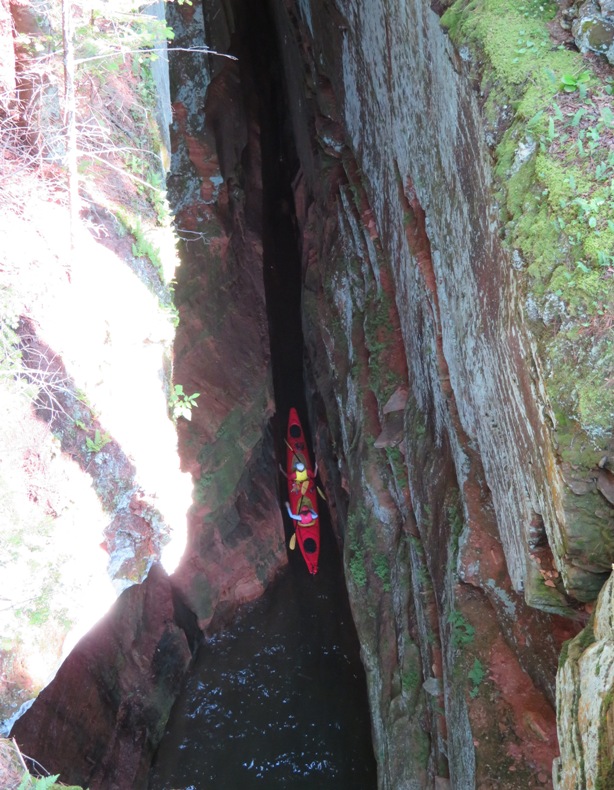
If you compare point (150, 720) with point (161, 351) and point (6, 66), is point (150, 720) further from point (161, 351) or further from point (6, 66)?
point (6, 66)

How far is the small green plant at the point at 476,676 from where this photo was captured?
19.7 ft

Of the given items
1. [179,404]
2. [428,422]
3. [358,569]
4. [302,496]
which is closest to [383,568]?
[358,569]

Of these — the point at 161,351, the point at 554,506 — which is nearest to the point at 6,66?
the point at 161,351

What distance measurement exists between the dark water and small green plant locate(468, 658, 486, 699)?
15.1 feet

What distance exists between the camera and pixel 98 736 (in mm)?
9102

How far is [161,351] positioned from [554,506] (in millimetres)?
3813

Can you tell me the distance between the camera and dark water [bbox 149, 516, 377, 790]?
9.71 metres

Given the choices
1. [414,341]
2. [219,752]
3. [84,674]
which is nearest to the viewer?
[414,341]

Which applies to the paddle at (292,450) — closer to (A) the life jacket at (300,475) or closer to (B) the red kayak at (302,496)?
(B) the red kayak at (302,496)

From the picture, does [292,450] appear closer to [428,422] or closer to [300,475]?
[300,475]

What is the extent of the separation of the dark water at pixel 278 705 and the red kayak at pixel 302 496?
624mm

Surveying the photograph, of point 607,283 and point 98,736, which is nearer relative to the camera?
point 607,283

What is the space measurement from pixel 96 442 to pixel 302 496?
287 inches

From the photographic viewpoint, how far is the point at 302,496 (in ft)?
40.5
